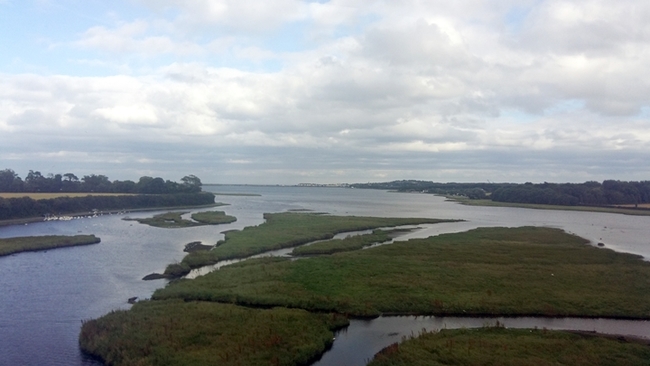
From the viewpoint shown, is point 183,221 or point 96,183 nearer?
point 183,221

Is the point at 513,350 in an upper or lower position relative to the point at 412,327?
upper

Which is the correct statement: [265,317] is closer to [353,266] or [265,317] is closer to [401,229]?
[353,266]

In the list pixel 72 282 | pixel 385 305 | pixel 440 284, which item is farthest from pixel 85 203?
pixel 385 305

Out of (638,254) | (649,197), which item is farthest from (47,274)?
(649,197)

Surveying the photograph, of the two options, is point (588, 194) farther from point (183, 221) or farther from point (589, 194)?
point (183, 221)

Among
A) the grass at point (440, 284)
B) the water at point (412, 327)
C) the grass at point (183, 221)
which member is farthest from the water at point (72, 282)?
the grass at point (183, 221)
